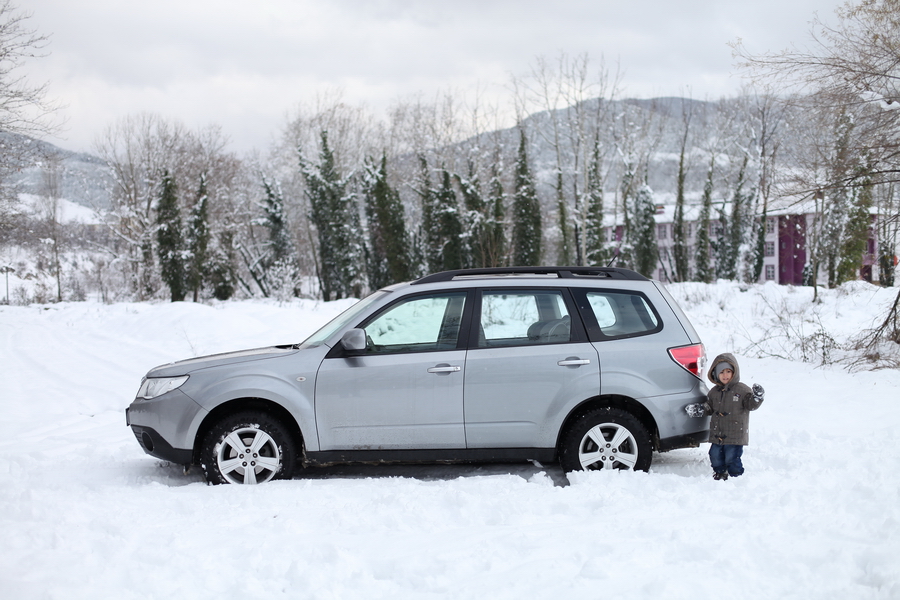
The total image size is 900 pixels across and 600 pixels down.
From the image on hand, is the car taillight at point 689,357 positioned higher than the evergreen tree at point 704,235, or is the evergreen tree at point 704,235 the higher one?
the evergreen tree at point 704,235

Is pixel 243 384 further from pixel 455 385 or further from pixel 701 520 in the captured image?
pixel 701 520

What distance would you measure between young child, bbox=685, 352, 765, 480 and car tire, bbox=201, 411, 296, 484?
10.7 feet

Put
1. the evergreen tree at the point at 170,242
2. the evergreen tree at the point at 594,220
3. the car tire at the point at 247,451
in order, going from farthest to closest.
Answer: the evergreen tree at the point at 594,220 < the evergreen tree at the point at 170,242 < the car tire at the point at 247,451

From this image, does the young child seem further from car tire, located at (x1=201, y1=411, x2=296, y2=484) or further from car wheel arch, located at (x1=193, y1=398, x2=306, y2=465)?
car tire, located at (x1=201, y1=411, x2=296, y2=484)

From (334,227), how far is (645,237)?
25.4m

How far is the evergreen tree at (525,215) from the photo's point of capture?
51.5m

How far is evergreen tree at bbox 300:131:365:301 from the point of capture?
178 ft

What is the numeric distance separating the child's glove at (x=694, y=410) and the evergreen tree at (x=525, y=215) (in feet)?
151

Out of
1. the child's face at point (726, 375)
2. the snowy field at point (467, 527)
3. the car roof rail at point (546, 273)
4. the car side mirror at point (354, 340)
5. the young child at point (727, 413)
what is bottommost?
the snowy field at point (467, 527)

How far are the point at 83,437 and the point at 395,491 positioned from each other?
4665mm

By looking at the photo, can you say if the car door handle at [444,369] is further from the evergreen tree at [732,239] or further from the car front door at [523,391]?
the evergreen tree at [732,239]

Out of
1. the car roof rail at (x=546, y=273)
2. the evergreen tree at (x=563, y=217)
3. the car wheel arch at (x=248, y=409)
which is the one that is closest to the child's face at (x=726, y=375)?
the car roof rail at (x=546, y=273)

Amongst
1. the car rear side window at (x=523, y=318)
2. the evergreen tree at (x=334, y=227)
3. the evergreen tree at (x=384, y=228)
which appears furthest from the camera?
the evergreen tree at (x=334, y=227)

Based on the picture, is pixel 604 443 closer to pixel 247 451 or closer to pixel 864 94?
pixel 247 451
